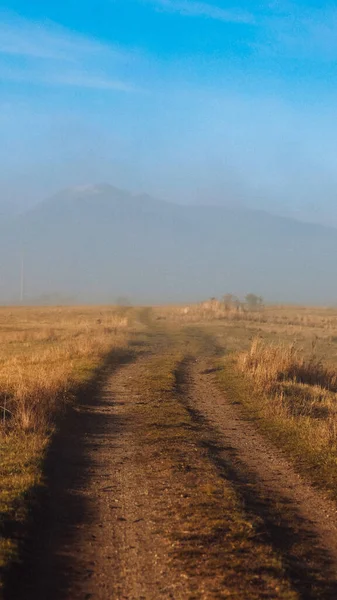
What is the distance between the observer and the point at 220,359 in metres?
26.2

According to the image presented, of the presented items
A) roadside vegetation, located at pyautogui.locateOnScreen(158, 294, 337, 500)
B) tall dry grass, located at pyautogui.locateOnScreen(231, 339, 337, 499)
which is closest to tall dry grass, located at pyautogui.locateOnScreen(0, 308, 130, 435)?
roadside vegetation, located at pyautogui.locateOnScreen(158, 294, 337, 500)

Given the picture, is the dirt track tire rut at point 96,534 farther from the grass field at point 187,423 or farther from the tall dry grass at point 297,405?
the tall dry grass at point 297,405

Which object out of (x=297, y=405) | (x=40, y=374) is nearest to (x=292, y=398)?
(x=297, y=405)

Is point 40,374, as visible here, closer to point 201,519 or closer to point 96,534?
point 96,534

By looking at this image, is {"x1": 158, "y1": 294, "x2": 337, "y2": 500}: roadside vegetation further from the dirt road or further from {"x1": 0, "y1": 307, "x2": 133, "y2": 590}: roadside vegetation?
{"x1": 0, "y1": 307, "x2": 133, "y2": 590}: roadside vegetation

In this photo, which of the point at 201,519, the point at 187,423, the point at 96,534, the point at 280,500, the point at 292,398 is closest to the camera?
the point at 96,534

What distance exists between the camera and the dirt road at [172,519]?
6242 mm

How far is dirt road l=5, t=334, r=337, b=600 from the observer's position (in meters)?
6.24

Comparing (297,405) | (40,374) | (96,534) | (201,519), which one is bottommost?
(96,534)

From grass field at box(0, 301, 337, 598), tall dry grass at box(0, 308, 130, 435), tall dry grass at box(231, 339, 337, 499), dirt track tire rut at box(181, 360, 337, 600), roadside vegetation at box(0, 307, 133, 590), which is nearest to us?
dirt track tire rut at box(181, 360, 337, 600)

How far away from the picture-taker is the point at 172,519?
790 centimetres

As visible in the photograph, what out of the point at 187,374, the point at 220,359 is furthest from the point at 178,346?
the point at 187,374

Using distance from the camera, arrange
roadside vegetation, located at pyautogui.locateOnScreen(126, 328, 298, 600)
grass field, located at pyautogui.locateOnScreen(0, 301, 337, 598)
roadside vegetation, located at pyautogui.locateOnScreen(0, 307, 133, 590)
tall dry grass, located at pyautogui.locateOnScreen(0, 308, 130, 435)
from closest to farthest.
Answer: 1. roadside vegetation, located at pyautogui.locateOnScreen(126, 328, 298, 600)
2. grass field, located at pyautogui.locateOnScreen(0, 301, 337, 598)
3. roadside vegetation, located at pyautogui.locateOnScreen(0, 307, 133, 590)
4. tall dry grass, located at pyautogui.locateOnScreen(0, 308, 130, 435)

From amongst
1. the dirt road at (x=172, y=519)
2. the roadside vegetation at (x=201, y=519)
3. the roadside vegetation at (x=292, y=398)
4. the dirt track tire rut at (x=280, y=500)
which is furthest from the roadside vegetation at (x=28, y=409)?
the roadside vegetation at (x=292, y=398)
